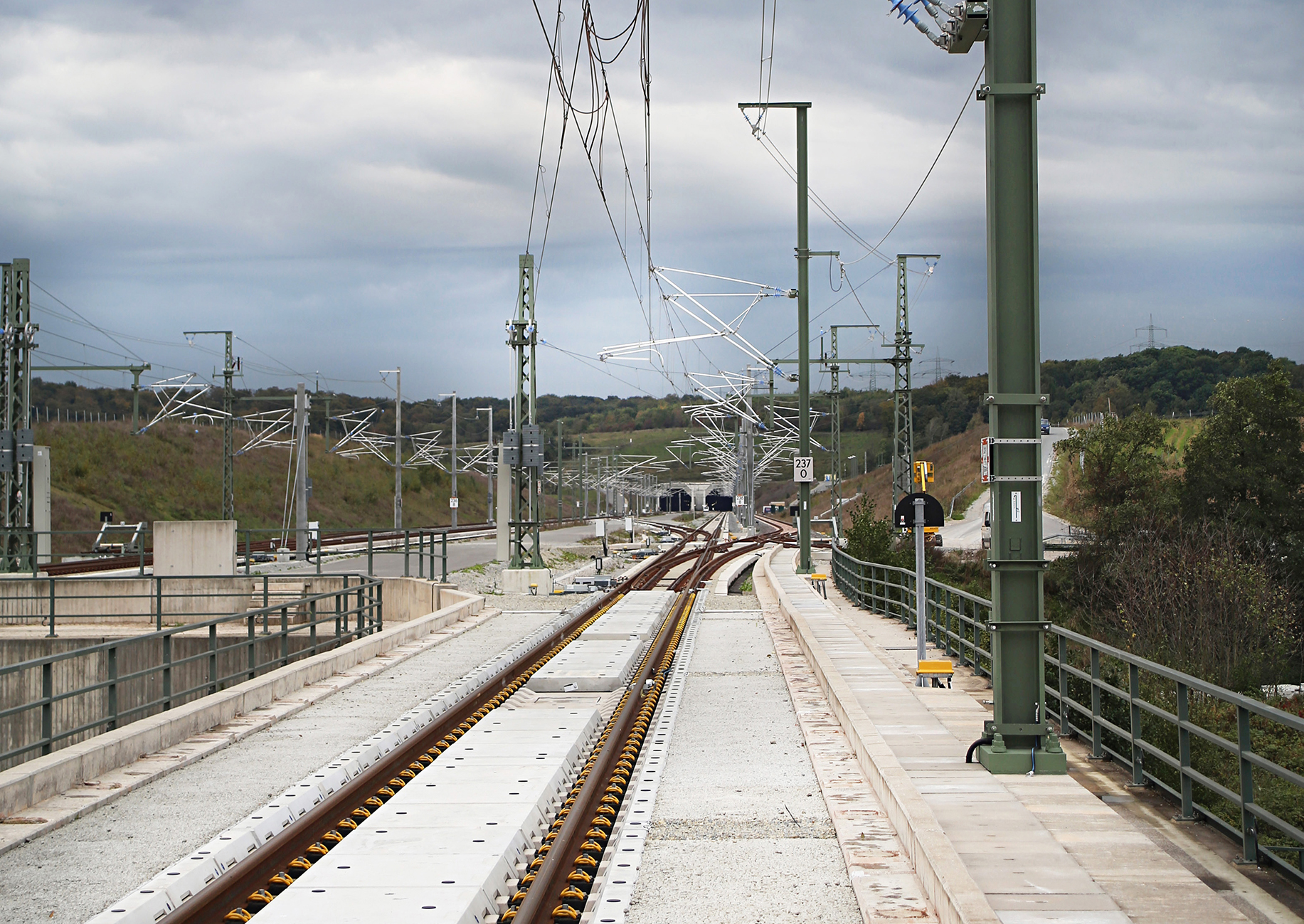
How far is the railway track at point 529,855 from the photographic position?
6695 mm

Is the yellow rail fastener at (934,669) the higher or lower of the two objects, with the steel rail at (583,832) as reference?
higher

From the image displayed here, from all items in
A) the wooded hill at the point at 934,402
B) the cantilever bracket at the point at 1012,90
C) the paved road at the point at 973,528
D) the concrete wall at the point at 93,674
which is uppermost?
the wooded hill at the point at 934,402

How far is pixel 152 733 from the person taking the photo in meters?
10.4

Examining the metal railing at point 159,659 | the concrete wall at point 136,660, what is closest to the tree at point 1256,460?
the concrete wall at point 136,660

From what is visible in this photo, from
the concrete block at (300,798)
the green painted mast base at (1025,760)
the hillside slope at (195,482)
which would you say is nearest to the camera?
the concrete block at (300,798)

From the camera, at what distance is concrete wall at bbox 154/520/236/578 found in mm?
26703

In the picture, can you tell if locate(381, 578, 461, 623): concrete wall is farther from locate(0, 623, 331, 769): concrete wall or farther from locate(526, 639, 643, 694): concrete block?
locate(526, 639, 643, 694): concrete block

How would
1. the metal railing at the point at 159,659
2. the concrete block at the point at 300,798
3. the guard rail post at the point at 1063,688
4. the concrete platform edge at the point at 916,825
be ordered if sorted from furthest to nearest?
the metal railing at the point at 159,659 → the guard rail post at the point at 1063,688 → the concrete block at the point at 300,798 → the concrete platform edge at the point at 916,825

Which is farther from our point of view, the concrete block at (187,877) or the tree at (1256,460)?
the tree at (1256,460)

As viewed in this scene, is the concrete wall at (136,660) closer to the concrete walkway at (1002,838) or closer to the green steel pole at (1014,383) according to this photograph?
the concrete walkway at (1002,838)

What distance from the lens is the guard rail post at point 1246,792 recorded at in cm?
689

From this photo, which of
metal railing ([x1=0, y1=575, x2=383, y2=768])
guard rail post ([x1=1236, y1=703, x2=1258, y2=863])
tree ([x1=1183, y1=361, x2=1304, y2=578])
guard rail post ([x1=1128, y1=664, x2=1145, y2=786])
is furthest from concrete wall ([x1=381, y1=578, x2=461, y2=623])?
tree ([x1=1183, y1=361, x2=1304, y2=578])

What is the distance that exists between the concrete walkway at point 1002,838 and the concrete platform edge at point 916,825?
12mm

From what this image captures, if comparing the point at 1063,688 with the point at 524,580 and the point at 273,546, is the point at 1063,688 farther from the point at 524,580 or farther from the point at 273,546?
the point at 273,546
